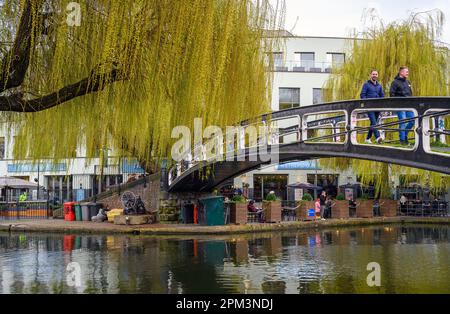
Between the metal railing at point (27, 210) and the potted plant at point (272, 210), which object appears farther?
the metal railing at point (27, 210)

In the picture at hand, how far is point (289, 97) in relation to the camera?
43.0 metres

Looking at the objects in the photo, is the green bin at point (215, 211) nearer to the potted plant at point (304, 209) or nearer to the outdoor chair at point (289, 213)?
the potted plant at point (304, 209)

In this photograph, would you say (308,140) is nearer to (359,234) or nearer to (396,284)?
(396,284)

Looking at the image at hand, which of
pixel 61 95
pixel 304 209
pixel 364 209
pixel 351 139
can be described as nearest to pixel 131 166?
pixel 304 209

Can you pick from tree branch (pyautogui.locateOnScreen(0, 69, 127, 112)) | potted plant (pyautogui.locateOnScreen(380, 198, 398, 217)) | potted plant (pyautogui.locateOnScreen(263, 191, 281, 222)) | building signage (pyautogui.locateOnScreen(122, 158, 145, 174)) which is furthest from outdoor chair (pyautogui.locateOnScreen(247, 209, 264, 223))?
tree branch (pyautogui.locateOnScreen(0, 69, 127, 112))

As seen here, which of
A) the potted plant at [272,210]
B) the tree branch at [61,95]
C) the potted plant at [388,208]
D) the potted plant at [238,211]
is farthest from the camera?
the potted plant at [388,208]

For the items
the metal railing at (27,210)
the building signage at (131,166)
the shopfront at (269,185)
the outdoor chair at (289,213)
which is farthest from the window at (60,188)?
the outdoor chair at (289,213)

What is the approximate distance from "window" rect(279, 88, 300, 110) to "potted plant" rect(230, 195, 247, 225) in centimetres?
1927

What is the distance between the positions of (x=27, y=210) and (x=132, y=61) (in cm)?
2502

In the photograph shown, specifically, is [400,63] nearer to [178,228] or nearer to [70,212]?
[178,228]

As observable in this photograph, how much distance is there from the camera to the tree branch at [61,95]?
366 inches

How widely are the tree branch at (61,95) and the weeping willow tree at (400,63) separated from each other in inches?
847

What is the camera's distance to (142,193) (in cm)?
2816
